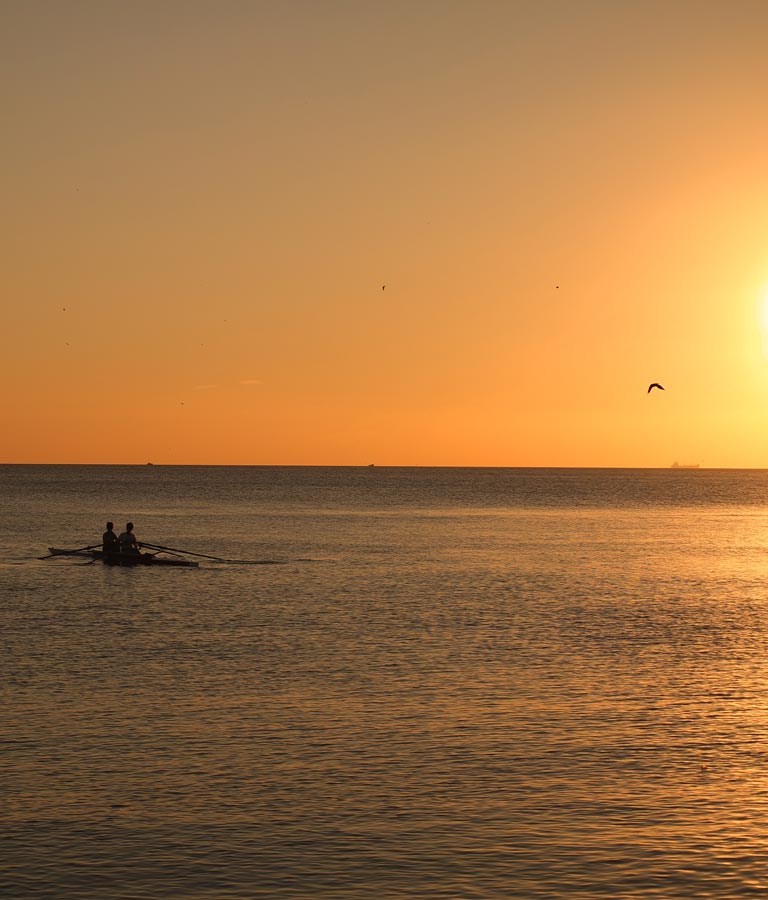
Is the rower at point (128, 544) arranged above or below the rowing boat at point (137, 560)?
above

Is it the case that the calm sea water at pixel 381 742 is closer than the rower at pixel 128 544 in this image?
Yes

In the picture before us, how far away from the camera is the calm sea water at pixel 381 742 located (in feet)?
57.6

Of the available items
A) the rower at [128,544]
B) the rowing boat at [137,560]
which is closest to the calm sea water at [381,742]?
the rowing boat at [137,560]

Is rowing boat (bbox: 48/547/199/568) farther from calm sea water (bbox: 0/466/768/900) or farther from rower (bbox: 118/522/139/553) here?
calm sea water (bbox: 0/466/768/900)

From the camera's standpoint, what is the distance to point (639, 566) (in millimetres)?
71938

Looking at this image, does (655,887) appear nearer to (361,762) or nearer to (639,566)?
(361,762)

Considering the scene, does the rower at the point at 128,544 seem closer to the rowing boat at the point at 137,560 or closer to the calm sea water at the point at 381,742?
the rowing boat at the point at 137,560

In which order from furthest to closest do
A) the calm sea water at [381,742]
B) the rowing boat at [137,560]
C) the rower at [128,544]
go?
the rower at [128,544] → the rowing boat at [137,560] → the calm sea water at [381,742]

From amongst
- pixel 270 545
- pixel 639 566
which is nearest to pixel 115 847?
pixel 639 566

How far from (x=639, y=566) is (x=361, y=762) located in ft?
169

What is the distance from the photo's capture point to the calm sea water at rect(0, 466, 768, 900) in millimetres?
17547

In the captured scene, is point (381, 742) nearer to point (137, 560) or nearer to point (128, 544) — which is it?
point (137, 560)

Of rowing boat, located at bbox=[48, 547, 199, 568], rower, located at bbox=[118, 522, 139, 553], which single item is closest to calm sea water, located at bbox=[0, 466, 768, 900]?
rowing boat, located at bbox=[48, 547, 199, 568]

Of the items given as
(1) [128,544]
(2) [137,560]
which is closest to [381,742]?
(2) [137,560]
